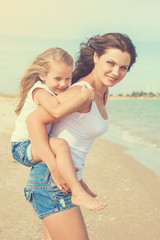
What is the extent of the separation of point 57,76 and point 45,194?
950 mm

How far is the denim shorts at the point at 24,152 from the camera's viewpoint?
98.3 inches

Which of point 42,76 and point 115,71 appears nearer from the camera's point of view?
point 115,71

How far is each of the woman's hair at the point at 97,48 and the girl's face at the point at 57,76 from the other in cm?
15

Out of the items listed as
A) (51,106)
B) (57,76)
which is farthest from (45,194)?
(57,76)

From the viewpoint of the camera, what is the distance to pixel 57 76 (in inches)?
106

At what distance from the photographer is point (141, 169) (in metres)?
7.89

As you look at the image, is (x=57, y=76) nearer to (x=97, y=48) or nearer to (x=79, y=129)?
(x=97, y=48)

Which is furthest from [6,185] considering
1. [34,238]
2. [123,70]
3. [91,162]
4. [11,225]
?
[123,70]

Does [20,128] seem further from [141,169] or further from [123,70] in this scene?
[141,169]

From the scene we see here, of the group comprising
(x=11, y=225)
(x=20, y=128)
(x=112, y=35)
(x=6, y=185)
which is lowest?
(x=6, y=185)

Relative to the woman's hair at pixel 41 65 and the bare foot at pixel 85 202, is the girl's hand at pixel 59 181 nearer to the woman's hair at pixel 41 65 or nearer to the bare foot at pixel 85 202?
the bare foot at pixel 85 202

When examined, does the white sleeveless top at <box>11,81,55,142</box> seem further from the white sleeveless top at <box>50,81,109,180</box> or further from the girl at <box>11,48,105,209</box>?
the white sleeveless top at <box>50,81,109,180</box>

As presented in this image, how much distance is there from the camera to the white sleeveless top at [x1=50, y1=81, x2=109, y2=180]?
2369mm

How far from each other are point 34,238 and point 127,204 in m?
1.92
